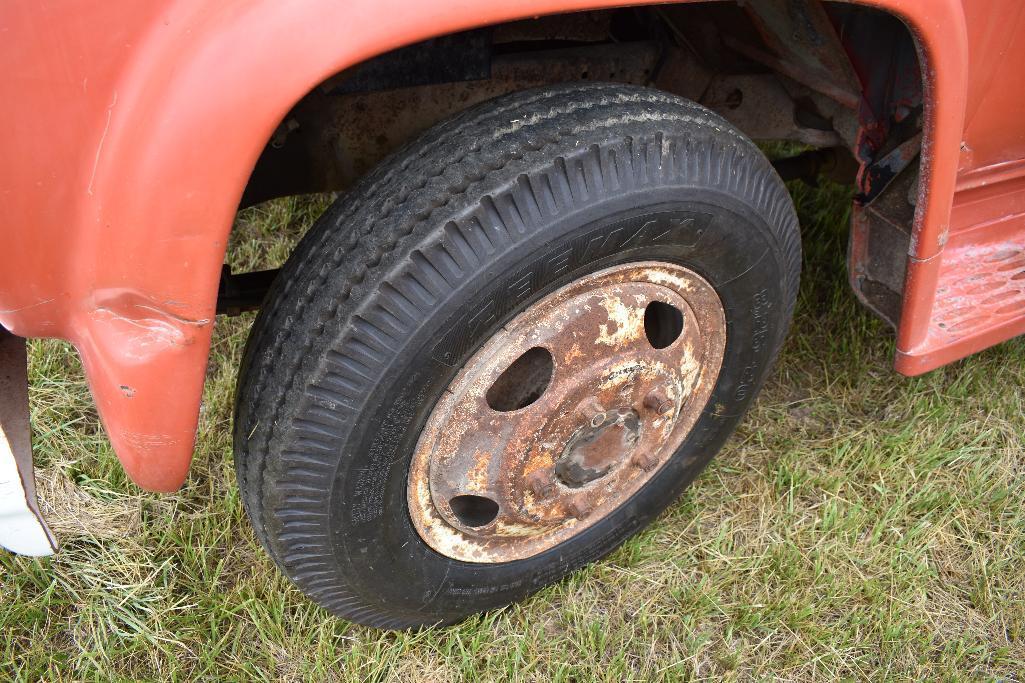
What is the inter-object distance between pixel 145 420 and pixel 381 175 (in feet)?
1.68

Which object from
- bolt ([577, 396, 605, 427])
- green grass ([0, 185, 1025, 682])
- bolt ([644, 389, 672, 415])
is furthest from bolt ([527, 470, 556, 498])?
green grass ([0, 185, 1025, 682])

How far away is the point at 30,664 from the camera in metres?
1.66

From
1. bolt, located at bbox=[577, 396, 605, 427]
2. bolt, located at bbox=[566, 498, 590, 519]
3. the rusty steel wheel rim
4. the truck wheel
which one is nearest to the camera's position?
the truck wheel

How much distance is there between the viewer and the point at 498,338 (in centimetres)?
136

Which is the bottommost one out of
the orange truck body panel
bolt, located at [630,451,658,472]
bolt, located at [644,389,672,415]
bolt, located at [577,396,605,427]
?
bolt, located at [630,451,658,472]

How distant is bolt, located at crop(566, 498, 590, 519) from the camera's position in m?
1.67

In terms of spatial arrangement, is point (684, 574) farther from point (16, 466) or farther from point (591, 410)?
point (16, 466)

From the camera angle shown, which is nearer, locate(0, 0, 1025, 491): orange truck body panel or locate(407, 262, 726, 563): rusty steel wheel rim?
locate(0, 0, 1025, 491): orange truck body panel

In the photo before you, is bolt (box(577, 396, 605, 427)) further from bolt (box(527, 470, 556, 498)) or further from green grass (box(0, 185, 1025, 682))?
green grass (box(0, 185, 1025, 682))

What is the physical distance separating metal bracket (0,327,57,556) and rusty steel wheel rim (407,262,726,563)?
Result: 0.62 metres

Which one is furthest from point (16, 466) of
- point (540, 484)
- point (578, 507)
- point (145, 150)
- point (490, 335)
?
point (578, 507)

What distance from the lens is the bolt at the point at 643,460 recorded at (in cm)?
170

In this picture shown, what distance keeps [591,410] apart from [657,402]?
0.16 m

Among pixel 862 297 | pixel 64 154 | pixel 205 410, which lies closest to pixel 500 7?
pixel 64 154
